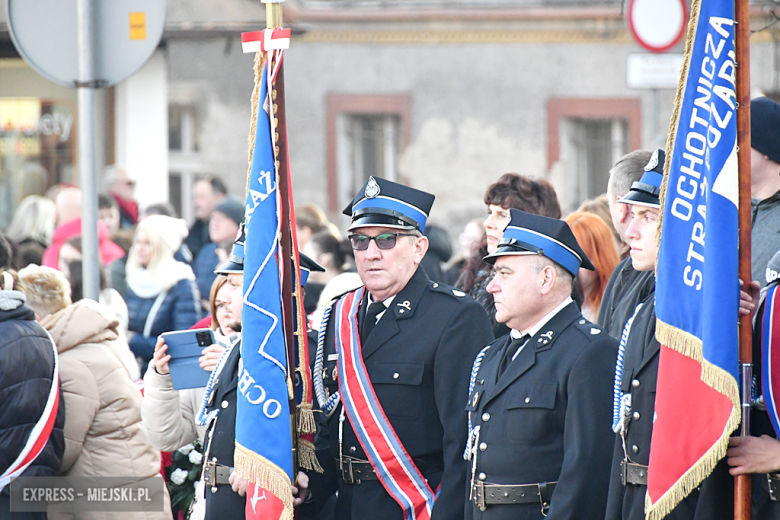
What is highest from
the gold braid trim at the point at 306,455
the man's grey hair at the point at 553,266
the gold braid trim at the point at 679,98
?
the gold braid trim at the point at 679,98

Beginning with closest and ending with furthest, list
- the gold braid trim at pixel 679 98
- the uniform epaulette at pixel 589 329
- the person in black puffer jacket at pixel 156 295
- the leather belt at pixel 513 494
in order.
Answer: the gold braid trim at pixel 679 98 → the leather belt at pixel 513 494 → the uniform epaulette at pixel 589 329 → the person in black puffer jacket at pixel 156 295

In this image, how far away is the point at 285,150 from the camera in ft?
13.9

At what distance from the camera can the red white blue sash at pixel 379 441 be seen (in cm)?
418

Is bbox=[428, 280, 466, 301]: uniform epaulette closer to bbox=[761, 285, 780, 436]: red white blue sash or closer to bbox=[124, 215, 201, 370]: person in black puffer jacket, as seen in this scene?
bbox=[761, 285, 780, 436]: red white blue sash

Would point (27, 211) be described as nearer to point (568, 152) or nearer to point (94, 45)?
→ point (94, 45)

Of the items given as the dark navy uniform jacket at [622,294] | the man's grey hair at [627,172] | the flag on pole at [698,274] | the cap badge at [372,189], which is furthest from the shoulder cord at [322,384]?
the flag on pole at [698,274]

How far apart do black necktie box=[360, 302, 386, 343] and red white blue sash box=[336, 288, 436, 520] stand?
8cm

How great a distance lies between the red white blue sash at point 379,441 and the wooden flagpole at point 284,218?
26cm

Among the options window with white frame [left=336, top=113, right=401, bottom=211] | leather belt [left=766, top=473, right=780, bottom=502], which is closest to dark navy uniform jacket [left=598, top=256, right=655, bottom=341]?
leather belt [left=766, top=473, right=780, bottom=502]

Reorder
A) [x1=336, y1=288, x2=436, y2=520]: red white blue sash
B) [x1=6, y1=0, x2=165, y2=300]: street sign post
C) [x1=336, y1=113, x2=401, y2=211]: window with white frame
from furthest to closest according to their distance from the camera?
[x1=336, y1=113, x2=401, y2=211]: window with white frame, [x1=6, y1=0, x2=165, y2=300]: street sign post, [x1=336, y1=288, x2=436, y2=520]: red white blue sash

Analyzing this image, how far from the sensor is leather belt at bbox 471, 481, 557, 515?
3695 mm

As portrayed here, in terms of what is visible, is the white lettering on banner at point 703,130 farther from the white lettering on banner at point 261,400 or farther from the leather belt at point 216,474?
the leather belt at point 216,474

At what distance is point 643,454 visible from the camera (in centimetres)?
349

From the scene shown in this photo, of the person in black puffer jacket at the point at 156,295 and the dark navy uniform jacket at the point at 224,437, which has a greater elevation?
the person in black puffer jacket at the point at 156,295
